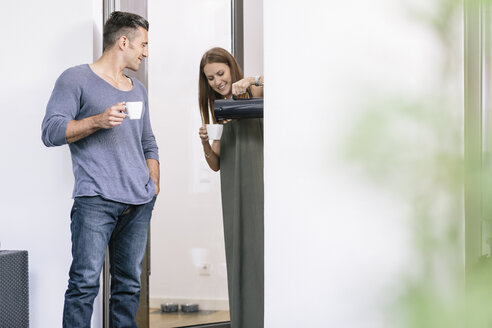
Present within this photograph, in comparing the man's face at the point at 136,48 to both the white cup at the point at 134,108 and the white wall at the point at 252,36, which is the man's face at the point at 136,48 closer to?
the white cup at the point at 134,108

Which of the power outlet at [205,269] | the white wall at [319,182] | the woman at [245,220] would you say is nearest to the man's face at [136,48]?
the woman at [245,220]

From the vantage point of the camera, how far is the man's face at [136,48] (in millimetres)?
2018

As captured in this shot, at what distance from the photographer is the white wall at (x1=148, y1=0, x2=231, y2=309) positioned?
2.74 m

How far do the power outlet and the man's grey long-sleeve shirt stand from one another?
994 millimetres

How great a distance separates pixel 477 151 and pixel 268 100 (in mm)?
1170

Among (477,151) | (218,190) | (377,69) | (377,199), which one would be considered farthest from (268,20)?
(218,190)

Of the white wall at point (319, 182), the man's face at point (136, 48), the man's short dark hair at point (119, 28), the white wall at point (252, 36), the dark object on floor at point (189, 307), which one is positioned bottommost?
the dark object on floor at point (189, 307)

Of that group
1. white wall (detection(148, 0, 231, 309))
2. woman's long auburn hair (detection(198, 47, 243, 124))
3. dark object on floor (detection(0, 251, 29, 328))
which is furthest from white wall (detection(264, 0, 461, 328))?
white wall (detection(148, 0, 231, 309))

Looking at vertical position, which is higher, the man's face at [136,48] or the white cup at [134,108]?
the man's face at [136,48]

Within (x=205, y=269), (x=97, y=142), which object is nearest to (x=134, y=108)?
(x=97, y=142)

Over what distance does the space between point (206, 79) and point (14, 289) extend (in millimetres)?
1118

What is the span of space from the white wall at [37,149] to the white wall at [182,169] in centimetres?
52

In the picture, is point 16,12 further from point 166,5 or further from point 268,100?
point 268,100

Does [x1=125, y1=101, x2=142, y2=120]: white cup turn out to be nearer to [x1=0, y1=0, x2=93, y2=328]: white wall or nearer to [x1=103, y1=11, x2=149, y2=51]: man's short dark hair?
[x1=103, y1=11, x2=149, y2=51]: man's short dark hair
